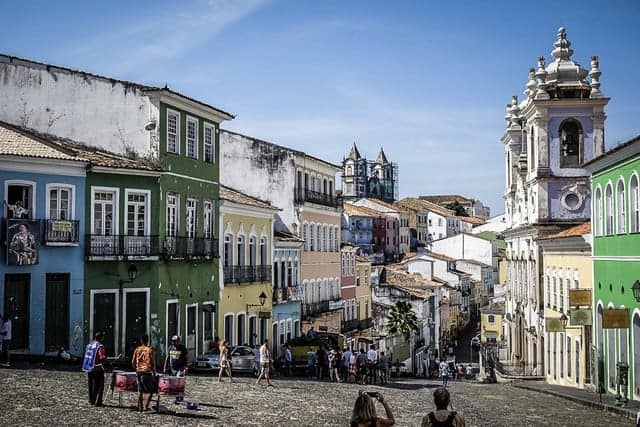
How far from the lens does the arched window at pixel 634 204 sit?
26636 millimetres

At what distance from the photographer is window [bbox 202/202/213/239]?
36.4 metres

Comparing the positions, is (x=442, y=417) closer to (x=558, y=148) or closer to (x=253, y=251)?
(x=253, y=251)

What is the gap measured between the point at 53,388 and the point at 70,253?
833 centimetres

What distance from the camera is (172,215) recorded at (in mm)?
33344

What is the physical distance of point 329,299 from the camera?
55.8m

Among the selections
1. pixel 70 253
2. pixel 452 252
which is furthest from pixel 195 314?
pixel 452 252

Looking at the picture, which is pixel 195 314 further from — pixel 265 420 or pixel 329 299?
pixel 329 299

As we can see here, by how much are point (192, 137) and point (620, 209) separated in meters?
15.6

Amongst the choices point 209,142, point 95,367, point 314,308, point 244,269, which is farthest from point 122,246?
point 314,308

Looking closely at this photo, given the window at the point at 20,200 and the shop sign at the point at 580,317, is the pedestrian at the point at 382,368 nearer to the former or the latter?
the shop sign at the point at 580,317

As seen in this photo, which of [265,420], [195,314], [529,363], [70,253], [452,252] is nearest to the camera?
[265,420]

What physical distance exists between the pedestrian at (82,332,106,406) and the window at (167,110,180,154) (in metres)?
15.0

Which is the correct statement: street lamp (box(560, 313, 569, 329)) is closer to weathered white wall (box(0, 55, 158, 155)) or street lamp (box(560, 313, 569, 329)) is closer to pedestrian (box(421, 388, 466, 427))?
weathered white wall (box(0, 55, 158, 155))

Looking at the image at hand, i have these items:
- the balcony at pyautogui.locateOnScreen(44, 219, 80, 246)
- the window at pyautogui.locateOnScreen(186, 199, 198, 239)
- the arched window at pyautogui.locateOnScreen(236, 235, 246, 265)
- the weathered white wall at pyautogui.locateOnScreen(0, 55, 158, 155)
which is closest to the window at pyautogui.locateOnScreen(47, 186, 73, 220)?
the balcony at pyautogui.locateOnScreen(44, 219, 80, 246)
